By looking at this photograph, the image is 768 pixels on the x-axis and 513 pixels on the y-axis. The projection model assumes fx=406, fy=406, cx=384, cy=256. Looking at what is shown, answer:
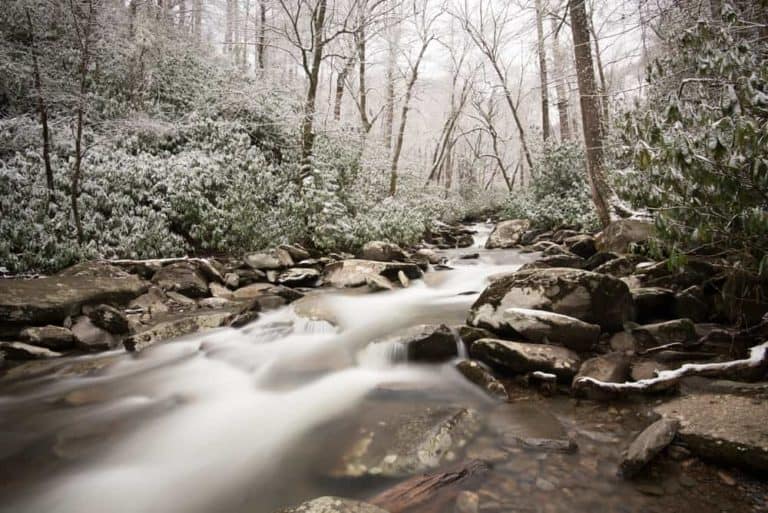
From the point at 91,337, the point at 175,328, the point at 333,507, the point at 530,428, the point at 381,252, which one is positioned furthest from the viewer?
the point at 381,252

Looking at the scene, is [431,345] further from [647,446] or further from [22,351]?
[22,351]

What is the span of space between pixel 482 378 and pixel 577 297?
1463mm

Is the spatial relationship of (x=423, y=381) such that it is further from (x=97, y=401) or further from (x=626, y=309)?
(x=97, y=401)

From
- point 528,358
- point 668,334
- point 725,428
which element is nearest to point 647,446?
point 725,428

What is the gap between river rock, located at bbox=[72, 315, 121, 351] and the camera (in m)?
4.89

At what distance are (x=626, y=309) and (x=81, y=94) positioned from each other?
8.91 metres

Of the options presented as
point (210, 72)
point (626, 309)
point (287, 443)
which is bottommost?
point (287, 443)

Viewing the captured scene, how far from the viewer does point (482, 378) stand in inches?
150

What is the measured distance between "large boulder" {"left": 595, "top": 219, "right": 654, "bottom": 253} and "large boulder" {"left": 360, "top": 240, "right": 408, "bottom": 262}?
423cm

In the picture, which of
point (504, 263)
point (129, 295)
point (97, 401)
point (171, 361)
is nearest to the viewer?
point (97, 401)

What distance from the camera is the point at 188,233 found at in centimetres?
828

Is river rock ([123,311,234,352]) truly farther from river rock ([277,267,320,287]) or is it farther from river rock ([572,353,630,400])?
river rock ([572,353,630,400])

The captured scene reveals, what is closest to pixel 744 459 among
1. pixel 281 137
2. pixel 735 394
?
pixel 735 394

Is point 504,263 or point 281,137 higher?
point 281,137
